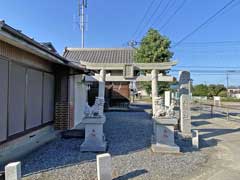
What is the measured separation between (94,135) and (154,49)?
1139cm

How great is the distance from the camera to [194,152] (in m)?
7.08

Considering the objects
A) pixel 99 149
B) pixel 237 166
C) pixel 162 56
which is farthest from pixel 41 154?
pixel 162 56

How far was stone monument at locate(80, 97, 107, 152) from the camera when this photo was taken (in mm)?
6641

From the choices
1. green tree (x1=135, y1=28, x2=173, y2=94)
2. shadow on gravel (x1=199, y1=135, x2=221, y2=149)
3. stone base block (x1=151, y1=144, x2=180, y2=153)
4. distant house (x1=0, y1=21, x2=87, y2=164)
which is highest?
green tree (x1=135, y1=28, x2=173, y2=94)

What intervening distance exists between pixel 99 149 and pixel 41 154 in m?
1.55

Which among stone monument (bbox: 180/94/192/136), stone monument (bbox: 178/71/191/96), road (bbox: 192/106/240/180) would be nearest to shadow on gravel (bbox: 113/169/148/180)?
road (bbox: 192/106/240/180)

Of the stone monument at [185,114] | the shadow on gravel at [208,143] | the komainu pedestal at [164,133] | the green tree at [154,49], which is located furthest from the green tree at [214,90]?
the komainu pedestal at [164,133]

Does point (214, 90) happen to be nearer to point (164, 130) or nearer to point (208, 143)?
point (208, 143)

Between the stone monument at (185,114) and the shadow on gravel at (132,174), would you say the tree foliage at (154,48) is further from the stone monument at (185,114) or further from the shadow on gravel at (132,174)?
the shadow on gravel at (132,174)

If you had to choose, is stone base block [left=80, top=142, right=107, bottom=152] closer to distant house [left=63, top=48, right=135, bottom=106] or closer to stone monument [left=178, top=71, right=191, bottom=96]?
stone monument [left=178, top=71, right=191, bottom=96]

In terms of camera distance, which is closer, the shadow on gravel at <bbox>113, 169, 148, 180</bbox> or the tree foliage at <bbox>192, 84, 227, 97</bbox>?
the shadow on gravel at <bbox>113, 169, 148, 180</bbox>

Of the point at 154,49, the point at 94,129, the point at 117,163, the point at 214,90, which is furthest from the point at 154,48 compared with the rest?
the point at 214,90

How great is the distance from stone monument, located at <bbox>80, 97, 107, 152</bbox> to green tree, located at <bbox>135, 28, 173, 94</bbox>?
10.5m

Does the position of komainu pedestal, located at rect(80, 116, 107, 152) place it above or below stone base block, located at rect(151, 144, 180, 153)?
above
